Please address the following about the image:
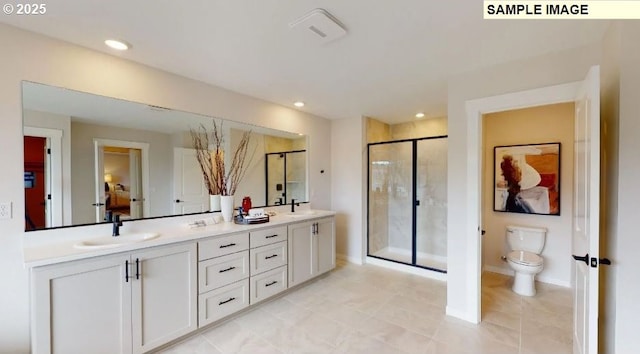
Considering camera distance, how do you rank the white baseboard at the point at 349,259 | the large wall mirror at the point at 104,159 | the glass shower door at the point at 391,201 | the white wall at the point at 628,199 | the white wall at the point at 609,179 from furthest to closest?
1. the glass shower door at the point at 391,201
2. the white baseboard at the point at 349,259
3. the large wall mirror at the point at 104,159
4. the white wall at the point at 609,179
5. the white wall at the point at 628,199

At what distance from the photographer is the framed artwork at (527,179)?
10.5 ft

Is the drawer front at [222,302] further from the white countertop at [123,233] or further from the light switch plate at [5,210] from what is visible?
the light switch plate at [5,210]

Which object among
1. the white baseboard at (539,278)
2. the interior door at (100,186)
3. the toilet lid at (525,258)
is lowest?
the white baseboard at (539,278)

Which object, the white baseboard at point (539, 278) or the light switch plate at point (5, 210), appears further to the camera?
the white baseboard at point (539, 278)

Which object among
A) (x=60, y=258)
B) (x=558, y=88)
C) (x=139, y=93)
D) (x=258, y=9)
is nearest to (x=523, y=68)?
(x=558, y=88)

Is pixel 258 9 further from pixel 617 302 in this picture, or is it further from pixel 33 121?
pixel 617 302

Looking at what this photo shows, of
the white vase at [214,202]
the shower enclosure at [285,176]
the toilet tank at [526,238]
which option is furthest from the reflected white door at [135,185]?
the toilet tank at [526,238]

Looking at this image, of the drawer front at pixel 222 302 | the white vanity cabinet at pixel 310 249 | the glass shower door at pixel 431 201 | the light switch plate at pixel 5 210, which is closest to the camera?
the light switch plate at pixel 5 210

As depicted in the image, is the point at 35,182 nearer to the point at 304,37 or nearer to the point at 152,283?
the point at 152,283

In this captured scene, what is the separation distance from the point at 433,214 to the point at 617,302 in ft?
8.83

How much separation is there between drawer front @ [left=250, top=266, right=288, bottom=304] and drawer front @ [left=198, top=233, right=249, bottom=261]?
391 mm

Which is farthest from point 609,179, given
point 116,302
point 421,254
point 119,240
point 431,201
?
point 119,240

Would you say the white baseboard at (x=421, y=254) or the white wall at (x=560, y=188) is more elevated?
the white wall at (x=560, y=188)

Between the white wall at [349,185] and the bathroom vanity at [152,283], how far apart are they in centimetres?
149
